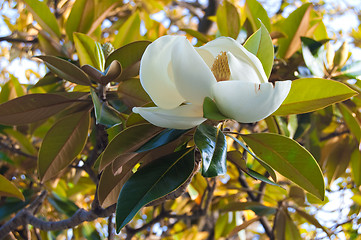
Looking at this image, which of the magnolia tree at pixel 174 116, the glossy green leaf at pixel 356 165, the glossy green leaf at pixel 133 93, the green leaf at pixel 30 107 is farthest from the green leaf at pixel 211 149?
the glossy green leaf at pixel 356 165

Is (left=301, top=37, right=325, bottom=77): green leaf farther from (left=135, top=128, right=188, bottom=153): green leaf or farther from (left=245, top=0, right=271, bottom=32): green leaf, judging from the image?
(left=135, top=128, right=188, bottom=153): green leaf

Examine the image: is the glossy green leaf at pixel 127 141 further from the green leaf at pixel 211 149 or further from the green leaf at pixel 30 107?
the green leaf at pixel 30 107

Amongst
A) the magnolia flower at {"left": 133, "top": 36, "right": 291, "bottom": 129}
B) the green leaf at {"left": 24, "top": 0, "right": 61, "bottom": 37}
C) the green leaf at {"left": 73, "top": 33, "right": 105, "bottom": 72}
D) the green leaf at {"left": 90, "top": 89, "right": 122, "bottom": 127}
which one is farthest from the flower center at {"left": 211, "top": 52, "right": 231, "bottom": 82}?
the green leaf at {"left": 24, "top": 0, "right": 61, "bottom": 37}

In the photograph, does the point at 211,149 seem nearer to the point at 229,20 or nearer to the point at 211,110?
the point at 211,110

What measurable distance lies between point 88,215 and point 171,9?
2319 millimetres

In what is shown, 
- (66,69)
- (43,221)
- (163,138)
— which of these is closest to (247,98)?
(163,138)

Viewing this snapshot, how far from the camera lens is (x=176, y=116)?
626mm

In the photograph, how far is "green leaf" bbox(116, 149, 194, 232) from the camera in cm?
61

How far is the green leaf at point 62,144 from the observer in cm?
96

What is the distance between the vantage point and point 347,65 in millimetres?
1190

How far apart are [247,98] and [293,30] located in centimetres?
73

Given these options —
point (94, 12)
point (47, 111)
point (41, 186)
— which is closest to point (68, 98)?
point (47, 111)

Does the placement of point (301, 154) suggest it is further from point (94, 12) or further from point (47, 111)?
point (94, 12)

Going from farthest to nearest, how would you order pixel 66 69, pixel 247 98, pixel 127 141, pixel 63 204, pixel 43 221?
1. pixel 63 204
2. pixel 43 221
3. pixel 66 69
4. pixel 127 141
5. pixel 247 98
